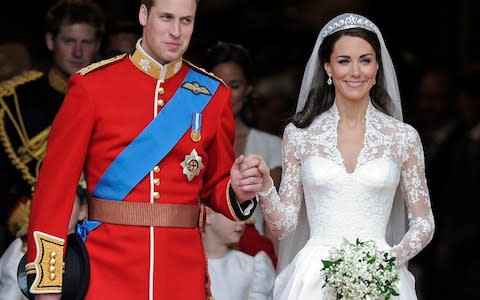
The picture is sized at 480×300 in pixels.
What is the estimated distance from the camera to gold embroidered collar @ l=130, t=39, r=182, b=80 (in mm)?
5590

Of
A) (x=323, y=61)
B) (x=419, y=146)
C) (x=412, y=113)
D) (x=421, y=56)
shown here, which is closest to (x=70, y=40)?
(x=323, y=61)

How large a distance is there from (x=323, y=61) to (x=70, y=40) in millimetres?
1424

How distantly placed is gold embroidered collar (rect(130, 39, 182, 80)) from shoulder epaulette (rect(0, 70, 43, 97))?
1479mm

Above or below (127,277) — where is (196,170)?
above

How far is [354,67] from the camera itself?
6.00 m

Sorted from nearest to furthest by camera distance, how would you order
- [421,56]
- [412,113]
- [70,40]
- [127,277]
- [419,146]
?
[127,277]
[419,146]
[70,40]
[412,113]
[421,56]

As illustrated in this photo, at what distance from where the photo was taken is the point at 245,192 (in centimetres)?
551

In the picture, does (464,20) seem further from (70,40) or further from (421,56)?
(70,40)

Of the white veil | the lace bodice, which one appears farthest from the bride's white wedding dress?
the white veil

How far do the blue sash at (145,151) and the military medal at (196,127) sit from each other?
17 mm

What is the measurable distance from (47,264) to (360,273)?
3.96 ft

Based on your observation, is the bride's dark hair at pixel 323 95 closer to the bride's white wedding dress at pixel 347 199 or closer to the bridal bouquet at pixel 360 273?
the bride's white wedding dress at pixel 347 199

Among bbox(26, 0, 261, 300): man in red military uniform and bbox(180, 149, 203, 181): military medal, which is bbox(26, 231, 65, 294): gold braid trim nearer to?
bbox(26, 0, 261, 300): man in red military uniform

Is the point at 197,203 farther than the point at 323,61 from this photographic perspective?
No
